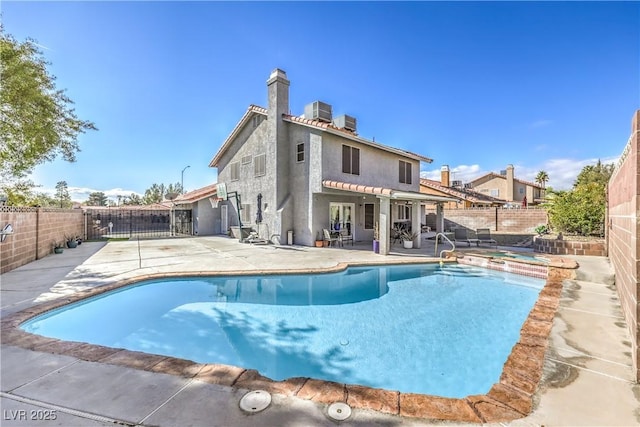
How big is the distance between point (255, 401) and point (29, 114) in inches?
590

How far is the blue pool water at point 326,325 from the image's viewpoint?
4.54m

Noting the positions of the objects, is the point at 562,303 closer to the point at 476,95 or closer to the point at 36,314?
the point at 36,314

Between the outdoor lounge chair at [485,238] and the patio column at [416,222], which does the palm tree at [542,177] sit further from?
the patio column at [416,222]

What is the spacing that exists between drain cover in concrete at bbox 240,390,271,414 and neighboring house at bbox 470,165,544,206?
43939 millimetres

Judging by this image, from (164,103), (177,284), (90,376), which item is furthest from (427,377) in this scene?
(164,103)

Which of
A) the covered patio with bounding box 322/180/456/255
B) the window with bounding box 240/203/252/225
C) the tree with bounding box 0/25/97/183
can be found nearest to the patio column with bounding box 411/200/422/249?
the covered patio with bounding box 322/180/456/255

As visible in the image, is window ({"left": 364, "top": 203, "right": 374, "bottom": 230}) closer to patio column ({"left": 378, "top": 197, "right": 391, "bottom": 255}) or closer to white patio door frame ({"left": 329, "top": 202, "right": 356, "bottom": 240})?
white patio door frame ({"left": 329, "top": 202, "right": 356, "bottom": 240})

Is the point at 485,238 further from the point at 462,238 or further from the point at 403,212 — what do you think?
the point at 403,212

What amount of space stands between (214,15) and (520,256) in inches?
671

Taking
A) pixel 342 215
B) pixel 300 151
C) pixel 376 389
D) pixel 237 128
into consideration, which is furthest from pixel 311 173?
pixel 376 389

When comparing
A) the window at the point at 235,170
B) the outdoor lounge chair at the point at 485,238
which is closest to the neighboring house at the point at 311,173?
the window at the point at 235,170

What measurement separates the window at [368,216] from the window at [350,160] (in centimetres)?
237

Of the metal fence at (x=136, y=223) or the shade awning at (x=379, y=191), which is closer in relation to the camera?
the shade awning at (x=379, y=191)

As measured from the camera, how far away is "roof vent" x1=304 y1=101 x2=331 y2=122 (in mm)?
17656
